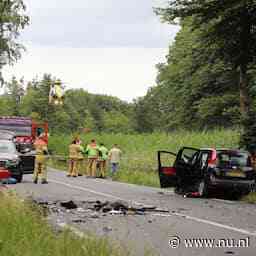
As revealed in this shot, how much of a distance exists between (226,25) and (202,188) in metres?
5.70

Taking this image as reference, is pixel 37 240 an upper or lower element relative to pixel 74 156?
lower

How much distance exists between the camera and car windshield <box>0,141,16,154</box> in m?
24.4

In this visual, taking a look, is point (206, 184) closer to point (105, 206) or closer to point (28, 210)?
point (105, 206)

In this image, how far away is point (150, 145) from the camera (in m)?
39.2

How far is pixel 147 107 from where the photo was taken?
5103 inches

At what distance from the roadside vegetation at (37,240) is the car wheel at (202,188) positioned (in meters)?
10.1

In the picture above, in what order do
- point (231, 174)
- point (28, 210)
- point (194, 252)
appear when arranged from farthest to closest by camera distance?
1. point (231, 174)
2. point (28, 210)
3. point (194, 252)

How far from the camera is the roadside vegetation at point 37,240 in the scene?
738 centimetres

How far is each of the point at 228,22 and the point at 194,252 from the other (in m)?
14.0

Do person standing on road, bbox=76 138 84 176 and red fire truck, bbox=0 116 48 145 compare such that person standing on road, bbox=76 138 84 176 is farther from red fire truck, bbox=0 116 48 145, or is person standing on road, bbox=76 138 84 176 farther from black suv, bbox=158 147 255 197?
black suv, bbox=158 147 255 197

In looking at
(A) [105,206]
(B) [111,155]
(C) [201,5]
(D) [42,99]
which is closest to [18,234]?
(A) [105,206]

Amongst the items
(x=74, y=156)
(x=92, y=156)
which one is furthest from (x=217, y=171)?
(x=92, y=156)

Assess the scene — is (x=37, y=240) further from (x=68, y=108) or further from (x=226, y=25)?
(x=68, y=108)

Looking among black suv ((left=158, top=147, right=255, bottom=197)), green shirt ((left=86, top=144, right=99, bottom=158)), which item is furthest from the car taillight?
green shirt ((left=86, top=144, right=99, bottom=158))
